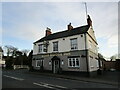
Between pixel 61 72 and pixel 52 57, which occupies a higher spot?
pixel 52 57

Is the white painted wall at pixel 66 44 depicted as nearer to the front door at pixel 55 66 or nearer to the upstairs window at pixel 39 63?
the front door at pixel 55 66

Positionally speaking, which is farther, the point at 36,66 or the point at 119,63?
the point at 119,63

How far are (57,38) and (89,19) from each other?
713cm

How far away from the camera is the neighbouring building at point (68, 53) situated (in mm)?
21859

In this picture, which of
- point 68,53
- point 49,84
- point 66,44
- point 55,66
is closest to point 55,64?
point 55,66

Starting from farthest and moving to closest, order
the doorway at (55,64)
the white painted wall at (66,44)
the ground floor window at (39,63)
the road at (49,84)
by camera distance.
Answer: the ground floor window at (39,63), the doorway at (55,64), the white painted wall at (66,44), the road at (49,84)

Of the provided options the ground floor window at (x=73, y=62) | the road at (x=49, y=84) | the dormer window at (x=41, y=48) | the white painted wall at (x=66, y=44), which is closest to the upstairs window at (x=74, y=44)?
the white painted wall at (x=66, y=44)

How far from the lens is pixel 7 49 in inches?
2453

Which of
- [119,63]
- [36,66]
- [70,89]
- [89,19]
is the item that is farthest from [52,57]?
[119,63]

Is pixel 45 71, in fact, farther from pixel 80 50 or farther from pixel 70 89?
pixel 70 89

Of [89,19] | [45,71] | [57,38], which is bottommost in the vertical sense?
[45,71]

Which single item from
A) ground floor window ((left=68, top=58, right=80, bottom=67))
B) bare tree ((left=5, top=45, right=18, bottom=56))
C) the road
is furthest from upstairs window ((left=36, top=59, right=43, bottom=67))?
bare tree ((left=5, top=45, right=18, bottom=56))

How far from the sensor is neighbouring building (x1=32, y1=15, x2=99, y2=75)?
21859mm

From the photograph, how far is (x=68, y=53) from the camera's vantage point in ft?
77.5
